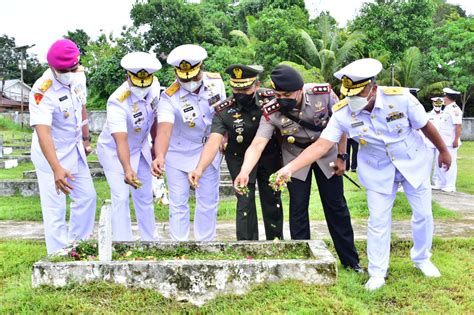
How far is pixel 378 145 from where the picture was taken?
13.9 ft

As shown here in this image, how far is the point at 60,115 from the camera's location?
15.9ft

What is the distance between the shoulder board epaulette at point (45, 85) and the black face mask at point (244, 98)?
5.35 ft

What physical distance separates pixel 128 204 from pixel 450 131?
7.36m

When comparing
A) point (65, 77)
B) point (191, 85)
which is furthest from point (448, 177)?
point (65, 77)

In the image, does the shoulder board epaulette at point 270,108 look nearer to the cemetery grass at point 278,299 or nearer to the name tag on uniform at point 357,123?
the name tag on uniform at point 357,123

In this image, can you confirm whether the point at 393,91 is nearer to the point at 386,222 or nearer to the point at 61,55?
the point at 386,222

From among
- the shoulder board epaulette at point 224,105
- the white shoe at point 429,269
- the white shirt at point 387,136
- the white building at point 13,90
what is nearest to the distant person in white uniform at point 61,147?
the shoulder board epaulette at point 224,105

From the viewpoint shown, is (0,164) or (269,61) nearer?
(0,164)

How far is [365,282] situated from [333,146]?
3.81 feet

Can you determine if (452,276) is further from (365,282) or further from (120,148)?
(120,148)

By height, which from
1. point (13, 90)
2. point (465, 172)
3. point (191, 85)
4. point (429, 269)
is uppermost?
point (13, 90)

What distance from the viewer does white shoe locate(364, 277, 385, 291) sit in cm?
416

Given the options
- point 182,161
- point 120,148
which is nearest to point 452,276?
point 182,161

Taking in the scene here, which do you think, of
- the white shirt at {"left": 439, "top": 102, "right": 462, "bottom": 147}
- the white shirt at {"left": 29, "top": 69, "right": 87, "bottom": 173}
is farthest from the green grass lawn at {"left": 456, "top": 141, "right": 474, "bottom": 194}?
the white shirt at {"left": 29, "top": 69, "right": 87, "bottom": 173}
